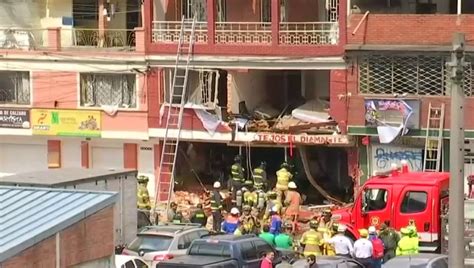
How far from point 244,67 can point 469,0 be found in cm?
719

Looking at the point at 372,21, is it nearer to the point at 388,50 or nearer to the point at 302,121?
the point at 388,50

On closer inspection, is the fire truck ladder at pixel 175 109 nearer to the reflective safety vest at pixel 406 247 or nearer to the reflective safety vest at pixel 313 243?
the reflective safety vest at pixel 313 243

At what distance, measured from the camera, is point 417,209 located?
25656 millimetres

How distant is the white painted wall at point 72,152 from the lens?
38.7 meters

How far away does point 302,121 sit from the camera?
35.1m

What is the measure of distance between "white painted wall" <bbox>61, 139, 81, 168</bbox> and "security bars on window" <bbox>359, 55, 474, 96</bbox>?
10268 mm

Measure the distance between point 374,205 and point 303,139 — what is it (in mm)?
8510

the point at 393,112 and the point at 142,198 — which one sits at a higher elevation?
the point at 393,112

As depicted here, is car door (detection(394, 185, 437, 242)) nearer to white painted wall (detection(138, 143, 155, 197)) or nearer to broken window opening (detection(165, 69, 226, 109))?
broken window opening (detection(165, 69, 226, 109))

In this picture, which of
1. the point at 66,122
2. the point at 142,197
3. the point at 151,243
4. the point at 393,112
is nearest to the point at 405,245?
the point at 151,243

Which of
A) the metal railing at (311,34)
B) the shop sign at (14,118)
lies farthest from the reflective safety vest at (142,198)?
the shop sign at (14,118)

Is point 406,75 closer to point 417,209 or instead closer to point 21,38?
point 417,209

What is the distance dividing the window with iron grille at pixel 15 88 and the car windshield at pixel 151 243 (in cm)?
1507

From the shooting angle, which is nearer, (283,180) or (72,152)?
(283,180)
